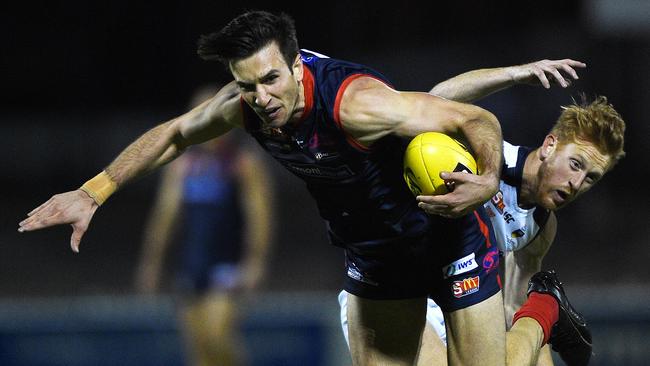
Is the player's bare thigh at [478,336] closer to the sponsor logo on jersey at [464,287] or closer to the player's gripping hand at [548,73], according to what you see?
the sponsor logo on jersey at [464,287]

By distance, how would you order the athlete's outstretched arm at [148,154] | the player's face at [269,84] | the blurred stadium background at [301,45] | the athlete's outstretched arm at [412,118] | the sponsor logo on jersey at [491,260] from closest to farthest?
the athlete's outstretched arm at [412,118] → the player's face at [269,84] → the athlete's outstretched arm at [148,154] → the sponsor logo on jersey at [491,260] → the blurred stadium background at [301,45]

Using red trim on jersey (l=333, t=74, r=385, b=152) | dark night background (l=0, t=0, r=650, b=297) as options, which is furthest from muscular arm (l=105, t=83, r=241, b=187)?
dark night background (l=0, t=0, r=650, b=297)

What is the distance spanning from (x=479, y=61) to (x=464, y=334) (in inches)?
359

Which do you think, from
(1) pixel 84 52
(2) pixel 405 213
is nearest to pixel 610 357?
(2) pixel 405 213

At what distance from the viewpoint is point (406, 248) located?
472 centimetres

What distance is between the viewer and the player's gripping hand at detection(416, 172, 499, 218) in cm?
403

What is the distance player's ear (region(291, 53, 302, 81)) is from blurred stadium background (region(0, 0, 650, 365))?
21.6 feet

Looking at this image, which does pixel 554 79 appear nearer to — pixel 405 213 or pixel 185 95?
pixel 405 213

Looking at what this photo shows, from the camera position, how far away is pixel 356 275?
4.99 metres

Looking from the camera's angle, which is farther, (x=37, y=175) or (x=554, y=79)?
(x=37, y=175)

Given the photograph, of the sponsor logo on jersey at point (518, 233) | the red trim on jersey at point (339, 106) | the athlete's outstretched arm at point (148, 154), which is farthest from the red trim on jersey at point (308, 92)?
the sponsor logo on jersey at point (518, 233)

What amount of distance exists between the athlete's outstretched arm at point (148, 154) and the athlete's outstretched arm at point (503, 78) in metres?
0.95

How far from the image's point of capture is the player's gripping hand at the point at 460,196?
4031 mm

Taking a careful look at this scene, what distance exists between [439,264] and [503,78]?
0.92 meters
